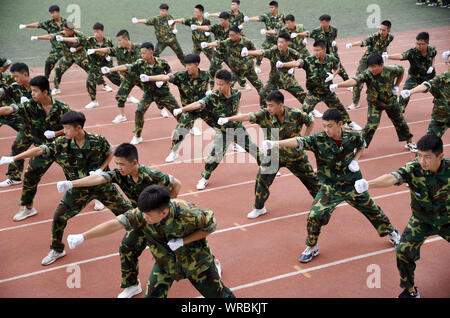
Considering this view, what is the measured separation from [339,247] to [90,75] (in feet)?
26.7

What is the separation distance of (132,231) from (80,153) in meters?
1.44

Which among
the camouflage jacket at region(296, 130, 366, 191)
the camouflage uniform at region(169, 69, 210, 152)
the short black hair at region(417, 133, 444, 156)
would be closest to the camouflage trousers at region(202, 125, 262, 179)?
the camouflage uniform at region(169, 69, 210, 152)

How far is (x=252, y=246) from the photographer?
6.60m

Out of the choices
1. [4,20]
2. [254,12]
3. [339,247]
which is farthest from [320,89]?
[4,20]

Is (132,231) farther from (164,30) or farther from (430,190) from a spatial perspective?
(164,30)

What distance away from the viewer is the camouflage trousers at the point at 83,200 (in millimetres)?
6035

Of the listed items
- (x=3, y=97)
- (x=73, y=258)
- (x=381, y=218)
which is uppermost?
(x=3, y=97)

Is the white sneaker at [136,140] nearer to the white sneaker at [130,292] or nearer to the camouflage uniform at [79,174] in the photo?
the camouflage uniform at [79,174]

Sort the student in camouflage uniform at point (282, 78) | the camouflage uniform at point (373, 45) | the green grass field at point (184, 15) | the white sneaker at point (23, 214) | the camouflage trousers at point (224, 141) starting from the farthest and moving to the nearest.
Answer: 1. the green grass field at point (184, 15)
2. the camouflage uniform at point (373, 45)
3. the student in camouflage uniform at point (282, 78)
4. the camouflage trousers at point (224, 141)
5. the white sneaker at point (23, 214)

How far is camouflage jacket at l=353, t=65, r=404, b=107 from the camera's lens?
8.86m

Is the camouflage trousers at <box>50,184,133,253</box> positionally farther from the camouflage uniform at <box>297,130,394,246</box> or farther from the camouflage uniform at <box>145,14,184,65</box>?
the camouflage uniform at <box>145,14,184,65</box>

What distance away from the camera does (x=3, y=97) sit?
331 inches

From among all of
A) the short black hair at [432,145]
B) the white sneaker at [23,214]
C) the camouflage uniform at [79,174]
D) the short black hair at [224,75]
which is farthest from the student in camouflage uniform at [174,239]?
the short black hair at [224,75]
